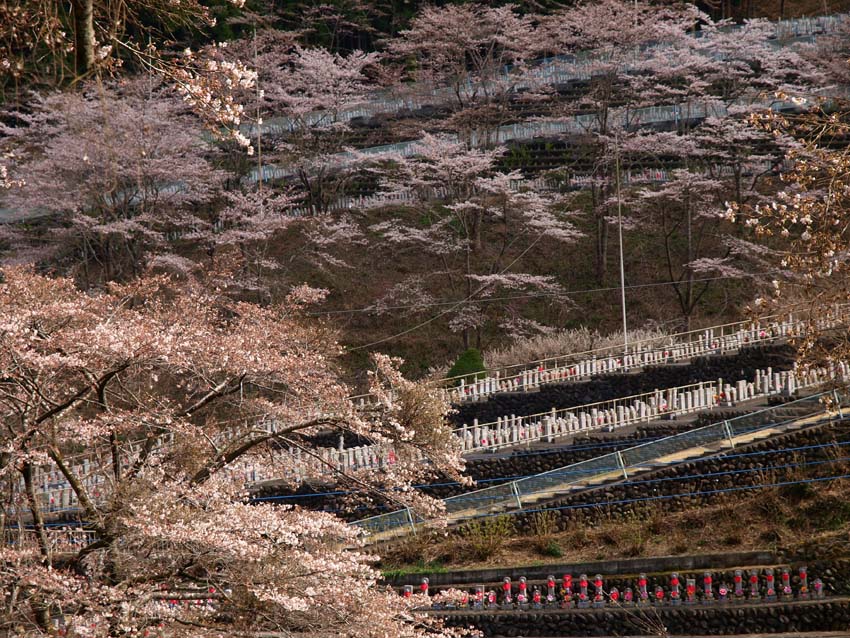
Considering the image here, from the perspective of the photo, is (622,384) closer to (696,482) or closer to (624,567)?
(696,482)

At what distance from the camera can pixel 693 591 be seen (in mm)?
15711

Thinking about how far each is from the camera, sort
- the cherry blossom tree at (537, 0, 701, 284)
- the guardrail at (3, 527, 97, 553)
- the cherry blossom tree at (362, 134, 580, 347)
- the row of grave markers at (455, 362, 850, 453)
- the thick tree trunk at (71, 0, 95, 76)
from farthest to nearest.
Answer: the cherry blossom tree at (537, 0, 701, 284) → the cherry blossom tree at (362, 134, 580, 347) → the row of grave markers at (455, 362, 850, 453) → the guardrail at (3, 527, 97, 553) → the thick tree trunk at (71, 0, 95, 76)

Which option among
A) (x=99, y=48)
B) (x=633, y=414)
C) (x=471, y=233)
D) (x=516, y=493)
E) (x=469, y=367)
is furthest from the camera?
(x=471, y=233)

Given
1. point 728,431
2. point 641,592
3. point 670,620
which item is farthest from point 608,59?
point 670,620

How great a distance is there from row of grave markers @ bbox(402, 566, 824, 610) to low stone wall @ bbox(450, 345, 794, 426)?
28.7 ft

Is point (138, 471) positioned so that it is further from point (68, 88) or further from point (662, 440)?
point (662, 440)

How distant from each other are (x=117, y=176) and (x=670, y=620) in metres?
22.4

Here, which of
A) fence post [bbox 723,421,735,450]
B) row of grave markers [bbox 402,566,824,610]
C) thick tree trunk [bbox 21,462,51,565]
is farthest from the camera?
fence post [bbox 723,421,735,450]

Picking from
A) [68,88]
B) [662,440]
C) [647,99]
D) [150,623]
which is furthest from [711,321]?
[68,88]

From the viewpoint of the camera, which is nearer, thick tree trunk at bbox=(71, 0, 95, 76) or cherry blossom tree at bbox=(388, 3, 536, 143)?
thick tree trunk at bbox=(71, 0, 95, 76)

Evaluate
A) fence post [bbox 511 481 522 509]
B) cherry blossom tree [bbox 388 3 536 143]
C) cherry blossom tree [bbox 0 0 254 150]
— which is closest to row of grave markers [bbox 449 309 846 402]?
fence post [bbox 511 481 522 509]

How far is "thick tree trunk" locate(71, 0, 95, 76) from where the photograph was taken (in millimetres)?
4168

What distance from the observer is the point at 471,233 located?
37594 mm

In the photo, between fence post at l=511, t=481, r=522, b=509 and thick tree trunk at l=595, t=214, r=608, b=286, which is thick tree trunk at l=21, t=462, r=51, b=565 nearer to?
fence post at l=511, t=481, r=522, b=509
